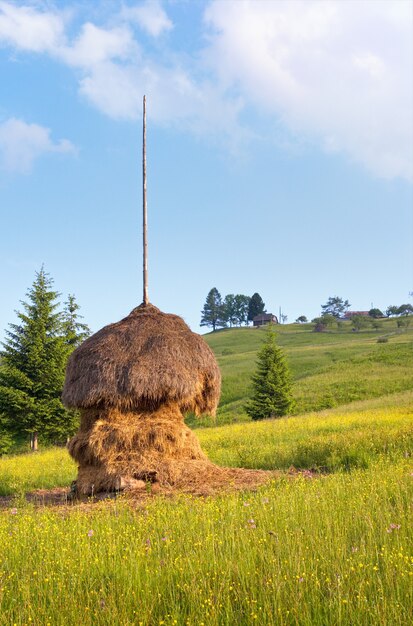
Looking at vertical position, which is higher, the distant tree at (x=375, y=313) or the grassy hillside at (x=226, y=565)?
the distant tree at (x=375, y=313)

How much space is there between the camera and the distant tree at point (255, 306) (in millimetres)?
149500

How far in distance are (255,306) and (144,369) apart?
455 ft

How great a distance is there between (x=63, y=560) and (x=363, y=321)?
367 feet

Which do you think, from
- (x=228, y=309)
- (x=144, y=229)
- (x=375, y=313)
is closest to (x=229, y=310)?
(x=228, y=309)

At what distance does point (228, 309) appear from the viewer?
154 m

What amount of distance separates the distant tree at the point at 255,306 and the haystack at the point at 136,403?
13710 centimetres

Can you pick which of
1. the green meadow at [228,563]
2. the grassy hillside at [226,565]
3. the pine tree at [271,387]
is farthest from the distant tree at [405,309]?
the grassy hillside at [226,565]

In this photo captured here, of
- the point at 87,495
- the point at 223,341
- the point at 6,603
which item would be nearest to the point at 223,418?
the point at 87,495

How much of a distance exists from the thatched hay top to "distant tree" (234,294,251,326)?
Answer: 141m

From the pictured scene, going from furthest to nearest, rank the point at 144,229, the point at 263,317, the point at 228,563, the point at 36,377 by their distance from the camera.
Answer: the point at 263,317
the point at 36,377
the point at 144,229
the point at 228,563

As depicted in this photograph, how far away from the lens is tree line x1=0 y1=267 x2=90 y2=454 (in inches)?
1271

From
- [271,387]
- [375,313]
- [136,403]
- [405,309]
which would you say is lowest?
[271,387]

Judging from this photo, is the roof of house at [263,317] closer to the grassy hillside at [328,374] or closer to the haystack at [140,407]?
the grassy hillside at [328,374]

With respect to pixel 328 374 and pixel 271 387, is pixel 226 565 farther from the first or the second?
pixel 328 374
